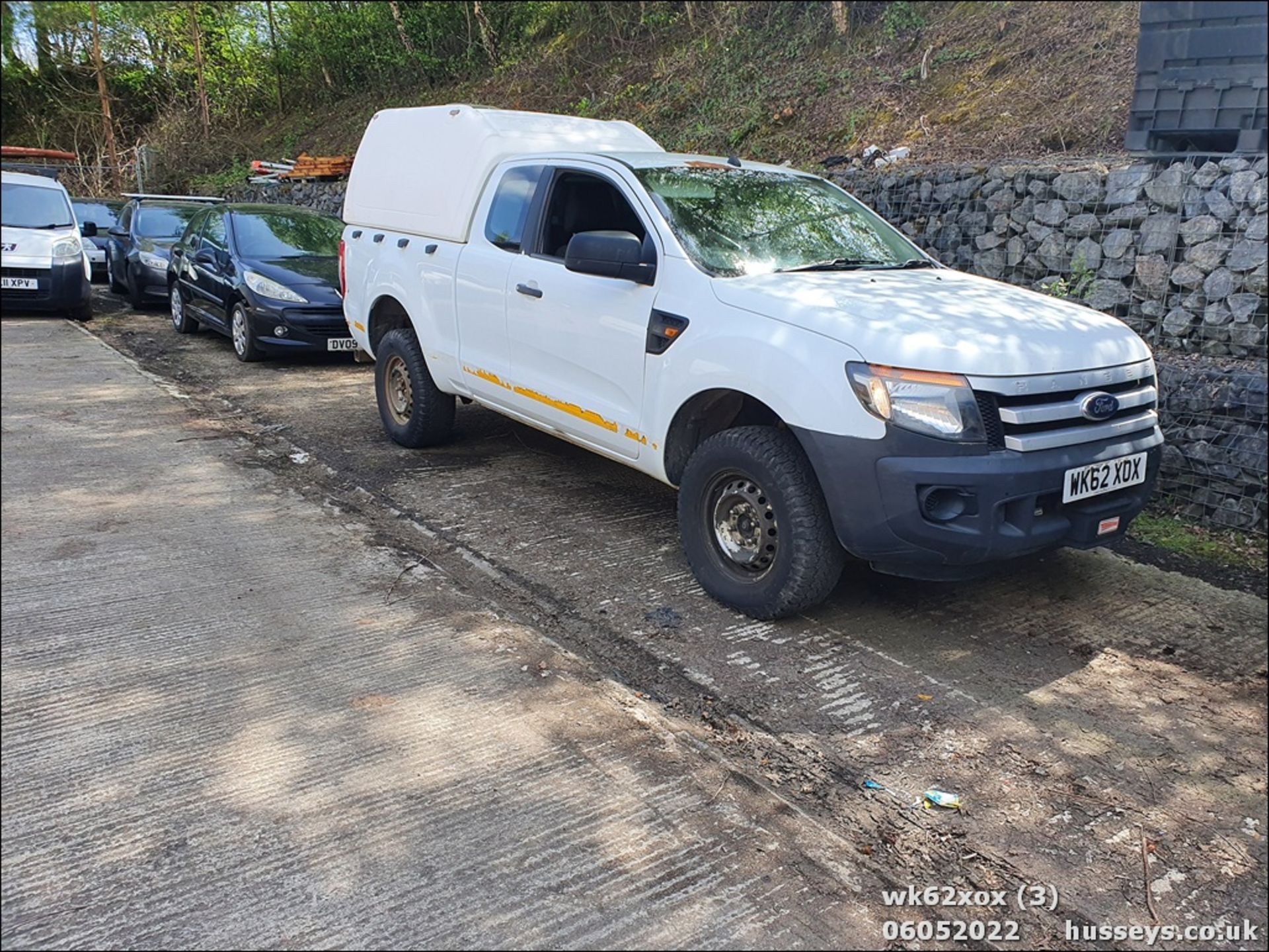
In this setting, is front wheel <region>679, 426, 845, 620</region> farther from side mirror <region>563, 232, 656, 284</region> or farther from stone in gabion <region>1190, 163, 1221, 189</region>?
stone in gabion <region>1190, 163, 1221, 189</region>

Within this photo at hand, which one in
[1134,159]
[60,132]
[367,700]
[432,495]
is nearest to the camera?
[60,132]

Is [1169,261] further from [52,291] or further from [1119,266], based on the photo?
[52,291]

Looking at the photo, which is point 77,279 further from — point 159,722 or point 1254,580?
point 1254,580

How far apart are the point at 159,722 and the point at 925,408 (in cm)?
294

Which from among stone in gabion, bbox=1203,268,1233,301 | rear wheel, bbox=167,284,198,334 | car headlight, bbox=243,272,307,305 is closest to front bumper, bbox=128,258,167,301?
rear wheel, bbox=167,284,198,334

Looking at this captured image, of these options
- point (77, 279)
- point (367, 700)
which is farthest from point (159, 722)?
point (77, 279)

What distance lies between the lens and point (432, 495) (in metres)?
6.14

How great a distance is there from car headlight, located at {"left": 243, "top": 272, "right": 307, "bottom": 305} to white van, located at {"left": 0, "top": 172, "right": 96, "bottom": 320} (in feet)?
19.5

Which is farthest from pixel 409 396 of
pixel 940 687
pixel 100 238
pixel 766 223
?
pixel 100 238

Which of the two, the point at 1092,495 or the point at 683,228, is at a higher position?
the point at 683,228

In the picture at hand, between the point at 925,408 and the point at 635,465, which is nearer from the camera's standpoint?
the point at 925,408

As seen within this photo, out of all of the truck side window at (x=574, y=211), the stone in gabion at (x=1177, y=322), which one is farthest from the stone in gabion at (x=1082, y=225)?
the truck side window at (x=574, y=211)

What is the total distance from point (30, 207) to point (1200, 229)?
641cm

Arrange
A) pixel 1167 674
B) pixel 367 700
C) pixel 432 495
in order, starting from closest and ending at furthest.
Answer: pixel 367 700 → pixel 1167 674 → pixel 432 495
